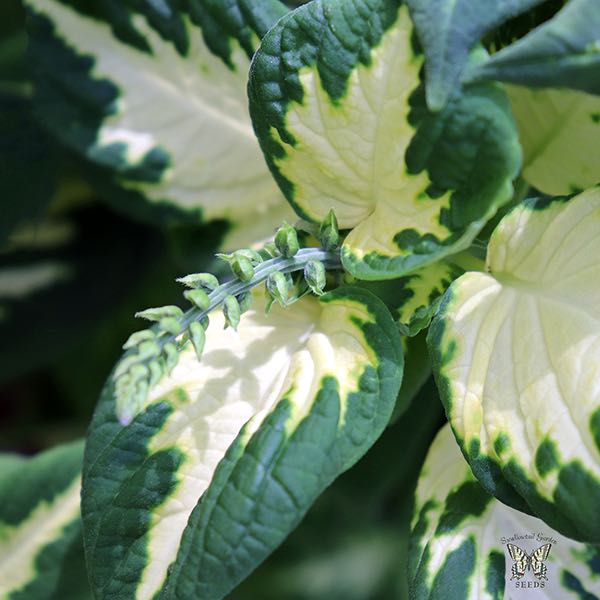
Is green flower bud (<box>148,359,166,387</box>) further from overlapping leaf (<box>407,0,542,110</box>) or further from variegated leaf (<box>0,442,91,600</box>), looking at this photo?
variegated leaf (<box>0,442,91,600</box>)

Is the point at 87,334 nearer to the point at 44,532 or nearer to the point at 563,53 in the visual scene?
the point at 44,532

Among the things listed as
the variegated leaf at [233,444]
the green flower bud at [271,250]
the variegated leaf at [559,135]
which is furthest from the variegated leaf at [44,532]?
the variegated leaf at [559,135]

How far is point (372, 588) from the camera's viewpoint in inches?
49.8

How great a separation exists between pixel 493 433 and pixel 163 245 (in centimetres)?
68

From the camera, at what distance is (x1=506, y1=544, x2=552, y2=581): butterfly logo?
653 mm

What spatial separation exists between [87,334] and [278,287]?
0.62 meters

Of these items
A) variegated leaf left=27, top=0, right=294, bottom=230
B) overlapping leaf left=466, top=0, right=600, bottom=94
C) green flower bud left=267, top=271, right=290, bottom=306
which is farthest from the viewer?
variegated leaf left=27, top=0, right=294, bottom=230

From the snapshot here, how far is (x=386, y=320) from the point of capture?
2.04 ft

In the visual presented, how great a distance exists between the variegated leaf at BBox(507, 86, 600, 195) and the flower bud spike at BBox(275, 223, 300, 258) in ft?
0.73

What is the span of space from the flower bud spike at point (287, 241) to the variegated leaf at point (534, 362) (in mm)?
105

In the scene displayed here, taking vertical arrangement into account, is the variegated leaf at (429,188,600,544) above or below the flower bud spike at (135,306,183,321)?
below

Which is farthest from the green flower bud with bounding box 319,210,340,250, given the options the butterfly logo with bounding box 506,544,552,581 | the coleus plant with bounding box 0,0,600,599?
the butterfly logo with bounding box 506,544,552,581

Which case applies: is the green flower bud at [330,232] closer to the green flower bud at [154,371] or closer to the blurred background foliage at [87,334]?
the green flower bud at [154,371]

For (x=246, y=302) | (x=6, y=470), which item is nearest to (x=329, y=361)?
(x=246, y=302)
